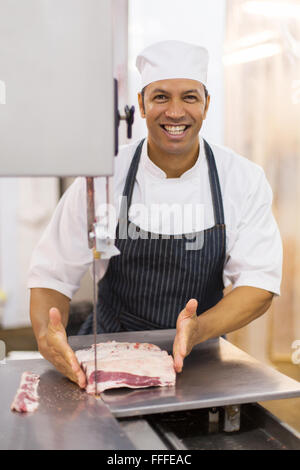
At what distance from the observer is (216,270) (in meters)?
1.79

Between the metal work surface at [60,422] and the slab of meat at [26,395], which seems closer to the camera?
the metal work surface at [60,422]

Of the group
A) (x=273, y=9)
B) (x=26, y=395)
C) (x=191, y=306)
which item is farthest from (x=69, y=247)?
(x=273, y=9)

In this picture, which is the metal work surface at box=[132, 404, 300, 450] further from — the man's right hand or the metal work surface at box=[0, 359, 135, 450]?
the man's right hand

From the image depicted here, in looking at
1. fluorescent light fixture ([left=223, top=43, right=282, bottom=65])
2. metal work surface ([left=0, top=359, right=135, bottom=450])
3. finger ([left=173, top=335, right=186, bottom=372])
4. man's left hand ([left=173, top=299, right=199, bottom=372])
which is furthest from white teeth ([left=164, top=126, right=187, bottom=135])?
fluorescent light fixture ([left=223, top=43, right=282, bottom=65])

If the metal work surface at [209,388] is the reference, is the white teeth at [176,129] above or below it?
above

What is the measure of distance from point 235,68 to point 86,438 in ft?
9.21

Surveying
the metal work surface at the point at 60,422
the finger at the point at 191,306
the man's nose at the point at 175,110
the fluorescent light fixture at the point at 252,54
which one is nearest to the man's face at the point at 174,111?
the man's nose at the point at 175,110

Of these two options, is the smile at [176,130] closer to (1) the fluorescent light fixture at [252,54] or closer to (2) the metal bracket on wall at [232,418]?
(2) the metal bracket on wall at [232,418]

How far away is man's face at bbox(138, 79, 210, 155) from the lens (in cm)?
169

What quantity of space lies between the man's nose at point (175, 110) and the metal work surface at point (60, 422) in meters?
0.91

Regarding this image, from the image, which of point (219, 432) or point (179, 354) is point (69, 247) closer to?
point (179, 354)

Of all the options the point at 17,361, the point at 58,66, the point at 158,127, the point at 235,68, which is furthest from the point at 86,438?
the point at 235,68

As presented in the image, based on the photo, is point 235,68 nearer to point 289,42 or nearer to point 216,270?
point 289,42

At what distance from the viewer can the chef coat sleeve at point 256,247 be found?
1.70 metres
